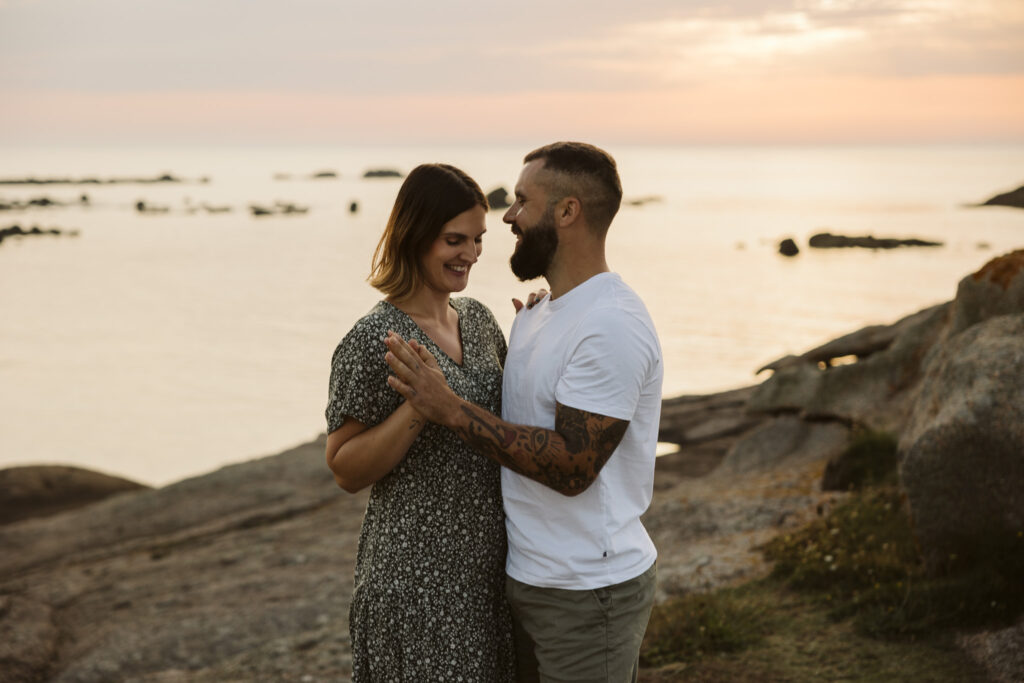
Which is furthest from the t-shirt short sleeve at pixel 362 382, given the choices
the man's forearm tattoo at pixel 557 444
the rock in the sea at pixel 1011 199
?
the rock in the sea at pixel 1011 199

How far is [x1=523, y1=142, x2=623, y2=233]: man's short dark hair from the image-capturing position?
3.97 meters

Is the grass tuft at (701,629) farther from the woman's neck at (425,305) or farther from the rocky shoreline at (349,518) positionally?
the woman's neck at (425,305)

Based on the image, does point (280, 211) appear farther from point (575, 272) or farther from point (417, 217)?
point (575, 272)

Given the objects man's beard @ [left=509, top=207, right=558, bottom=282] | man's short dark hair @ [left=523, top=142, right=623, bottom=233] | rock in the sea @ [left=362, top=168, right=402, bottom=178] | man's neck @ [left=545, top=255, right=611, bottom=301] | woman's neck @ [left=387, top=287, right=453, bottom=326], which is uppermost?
rock in the sea @ [left=362, top=168, right=402, bottom=178]

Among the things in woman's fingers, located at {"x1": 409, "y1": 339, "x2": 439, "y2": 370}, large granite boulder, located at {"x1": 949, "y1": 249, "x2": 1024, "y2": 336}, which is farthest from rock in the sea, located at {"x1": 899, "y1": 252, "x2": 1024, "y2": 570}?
woman's fingers, located at {"x1": 409, "y1": 339, "x2": 439, "y2": 370}

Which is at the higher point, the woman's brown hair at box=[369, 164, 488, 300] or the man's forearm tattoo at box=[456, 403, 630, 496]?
the woman's brown hair at box=[369, 164, 488, 300]

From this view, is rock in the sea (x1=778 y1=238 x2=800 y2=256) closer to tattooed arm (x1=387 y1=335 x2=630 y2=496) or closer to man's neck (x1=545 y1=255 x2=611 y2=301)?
man's neck (x1=545 y1=255 x2=611 y2=301)

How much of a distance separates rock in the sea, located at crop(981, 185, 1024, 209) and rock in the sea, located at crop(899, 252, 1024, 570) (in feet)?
274

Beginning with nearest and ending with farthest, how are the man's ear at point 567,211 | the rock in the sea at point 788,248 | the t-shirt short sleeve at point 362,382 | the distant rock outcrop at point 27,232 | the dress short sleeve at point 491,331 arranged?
the t-shirt short sleeve at point 362,382, the man's ear at point 567,211, the dress short sleeve at point 491,331, the rock in the sea at point 788,248, the distant rock outcrop at point 27,232

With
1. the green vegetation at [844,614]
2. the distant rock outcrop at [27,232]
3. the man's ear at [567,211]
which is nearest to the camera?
the man's ear at [567,211]

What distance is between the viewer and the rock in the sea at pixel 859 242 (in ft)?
171

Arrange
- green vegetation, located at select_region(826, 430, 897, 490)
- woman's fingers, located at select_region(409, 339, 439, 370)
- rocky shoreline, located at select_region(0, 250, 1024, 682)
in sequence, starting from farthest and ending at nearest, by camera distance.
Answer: green vegetation, located at select_region(826, 430, 897, 490) → rocky shoreline, located at select_region(0, 250, 1024, 682) → woman's fingers, located at select_region(409, 339, 439, 370)

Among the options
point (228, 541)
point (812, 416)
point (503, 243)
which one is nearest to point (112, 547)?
point (228, 541)

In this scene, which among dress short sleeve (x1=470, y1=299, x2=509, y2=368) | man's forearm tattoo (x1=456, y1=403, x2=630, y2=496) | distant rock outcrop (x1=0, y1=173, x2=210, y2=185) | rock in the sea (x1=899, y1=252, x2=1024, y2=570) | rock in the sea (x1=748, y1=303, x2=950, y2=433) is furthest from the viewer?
distant rock outcrop (x1=0, y1=173, x2=210, y2=185)
